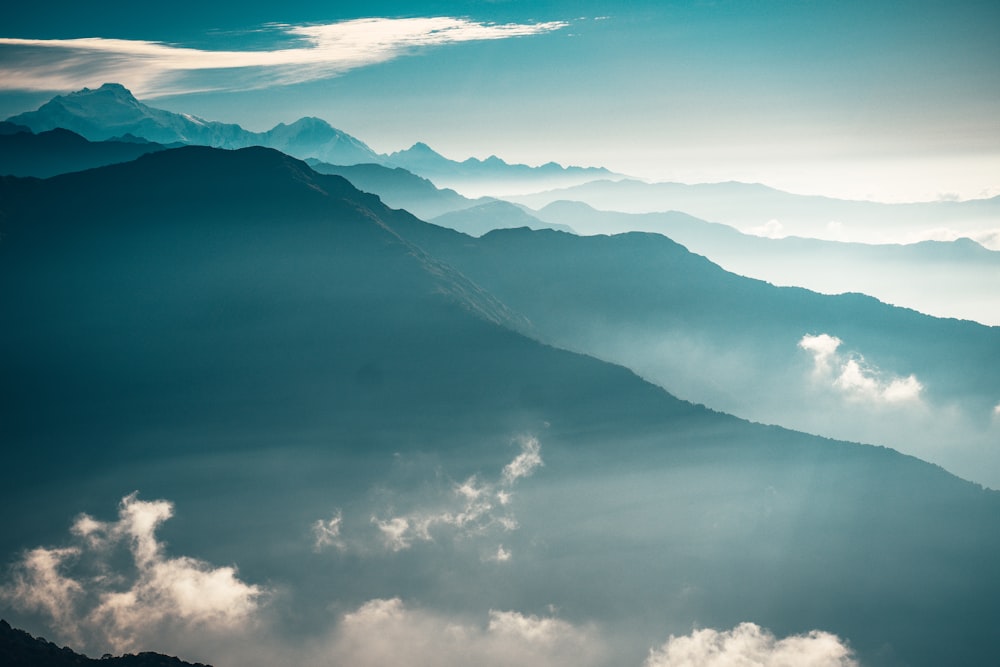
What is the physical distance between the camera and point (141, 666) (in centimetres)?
14050

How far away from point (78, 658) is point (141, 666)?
53.7ft

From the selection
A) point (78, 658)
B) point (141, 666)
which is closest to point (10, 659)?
point (78, 658)

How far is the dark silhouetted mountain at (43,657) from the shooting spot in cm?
13725

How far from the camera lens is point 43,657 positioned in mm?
140125

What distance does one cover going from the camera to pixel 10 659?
136 meters

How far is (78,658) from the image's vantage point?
144875mm

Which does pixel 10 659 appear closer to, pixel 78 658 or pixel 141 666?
pixel 78 658

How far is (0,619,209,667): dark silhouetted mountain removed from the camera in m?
137

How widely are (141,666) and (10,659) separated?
974 inches

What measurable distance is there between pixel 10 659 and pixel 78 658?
1255cm
